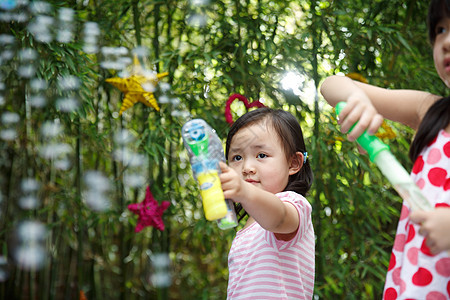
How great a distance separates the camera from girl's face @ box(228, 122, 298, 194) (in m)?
0.94

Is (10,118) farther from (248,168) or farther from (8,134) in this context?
(248,168)

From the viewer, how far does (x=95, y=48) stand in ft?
5.87

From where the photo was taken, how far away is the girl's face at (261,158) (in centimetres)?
94

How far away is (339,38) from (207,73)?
1.46 feet

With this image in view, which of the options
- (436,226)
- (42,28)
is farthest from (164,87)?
(436,226)

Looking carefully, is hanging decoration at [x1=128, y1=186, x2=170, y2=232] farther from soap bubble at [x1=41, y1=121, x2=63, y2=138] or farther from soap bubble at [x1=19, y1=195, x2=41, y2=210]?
soap bubble at [x1=19, y1=195, x2=41, y2=210]

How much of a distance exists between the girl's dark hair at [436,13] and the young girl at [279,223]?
325 mm

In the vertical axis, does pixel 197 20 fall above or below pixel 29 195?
above

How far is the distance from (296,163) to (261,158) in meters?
0.09

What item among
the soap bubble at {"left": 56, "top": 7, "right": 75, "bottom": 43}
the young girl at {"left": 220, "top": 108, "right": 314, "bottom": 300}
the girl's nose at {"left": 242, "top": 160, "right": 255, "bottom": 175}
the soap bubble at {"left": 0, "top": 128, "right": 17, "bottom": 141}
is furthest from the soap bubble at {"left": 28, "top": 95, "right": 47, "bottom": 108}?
the girl's nose at {"left": 242, "top": 160, "right": 255, "bottom": 175}

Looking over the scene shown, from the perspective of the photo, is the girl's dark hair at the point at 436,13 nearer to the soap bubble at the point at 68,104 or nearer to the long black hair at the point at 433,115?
the long black hair at the point at 433,115

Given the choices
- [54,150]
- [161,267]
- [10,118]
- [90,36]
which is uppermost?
[90,36]

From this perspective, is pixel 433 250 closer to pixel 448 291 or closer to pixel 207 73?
pixel 448 291

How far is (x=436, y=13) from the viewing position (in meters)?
0.65
